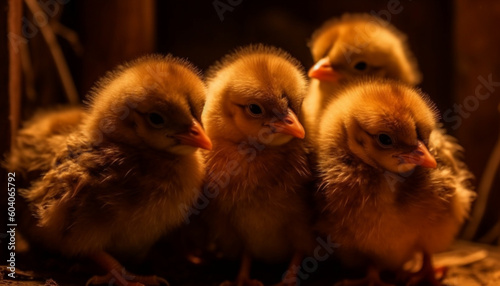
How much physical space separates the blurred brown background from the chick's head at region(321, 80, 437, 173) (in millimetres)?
920

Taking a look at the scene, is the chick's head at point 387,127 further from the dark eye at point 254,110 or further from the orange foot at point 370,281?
the orange foot at point 370,281

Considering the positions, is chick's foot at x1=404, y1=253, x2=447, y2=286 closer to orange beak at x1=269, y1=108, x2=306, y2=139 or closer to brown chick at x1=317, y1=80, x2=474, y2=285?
brown chick at x1=317, y1=80, x2=474, y2=285

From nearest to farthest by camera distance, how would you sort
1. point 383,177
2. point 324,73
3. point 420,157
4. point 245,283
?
1. point 420,157
2. point 383,177
3. point 245,283
4. point 324,73

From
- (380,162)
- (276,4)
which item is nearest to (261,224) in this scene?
(380,162)

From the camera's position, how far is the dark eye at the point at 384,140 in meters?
1.87

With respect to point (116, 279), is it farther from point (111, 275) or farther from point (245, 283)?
point (245, 283)

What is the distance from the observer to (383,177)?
193 cm

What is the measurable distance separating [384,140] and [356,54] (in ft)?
2.05

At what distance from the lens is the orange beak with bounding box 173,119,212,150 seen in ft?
5.98

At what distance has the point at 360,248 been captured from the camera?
2.03 meters

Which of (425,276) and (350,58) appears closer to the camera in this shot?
(425,276)

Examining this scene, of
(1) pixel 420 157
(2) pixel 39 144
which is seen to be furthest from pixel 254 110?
(2) pixel 39 144

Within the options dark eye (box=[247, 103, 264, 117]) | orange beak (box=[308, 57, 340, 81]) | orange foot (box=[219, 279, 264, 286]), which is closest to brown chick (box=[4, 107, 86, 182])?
dark eye (box=[247, 103, 264, 117])

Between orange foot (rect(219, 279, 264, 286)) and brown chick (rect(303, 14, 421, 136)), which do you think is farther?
brown chick (rect(303, 14, 421, 136))
